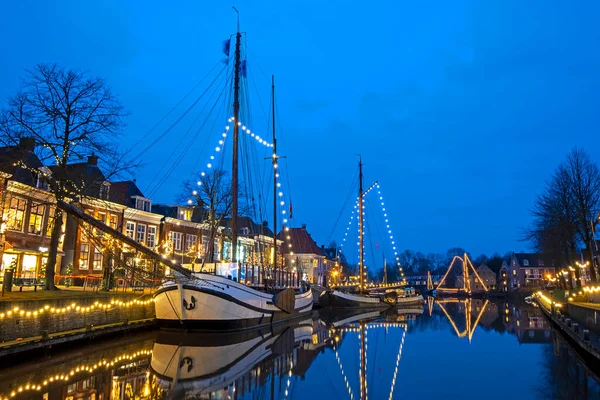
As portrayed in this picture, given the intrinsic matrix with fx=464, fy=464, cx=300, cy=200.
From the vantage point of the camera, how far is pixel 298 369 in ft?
53.1

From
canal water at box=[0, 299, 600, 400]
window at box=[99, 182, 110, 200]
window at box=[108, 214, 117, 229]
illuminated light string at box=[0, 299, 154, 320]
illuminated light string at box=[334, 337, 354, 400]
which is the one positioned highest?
window at box=[99, 182, 110, 200]

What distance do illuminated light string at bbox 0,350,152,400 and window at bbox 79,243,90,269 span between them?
23878 mm

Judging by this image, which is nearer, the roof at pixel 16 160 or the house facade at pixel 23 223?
the roof at pixel 16 160

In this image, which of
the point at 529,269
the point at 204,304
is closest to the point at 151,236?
the point at 204,304

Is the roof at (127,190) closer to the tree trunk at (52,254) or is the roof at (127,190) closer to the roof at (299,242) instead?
the tree trunk at (52,254)

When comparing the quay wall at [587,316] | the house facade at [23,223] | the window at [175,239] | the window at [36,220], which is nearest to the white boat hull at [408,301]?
the window at [175,239]

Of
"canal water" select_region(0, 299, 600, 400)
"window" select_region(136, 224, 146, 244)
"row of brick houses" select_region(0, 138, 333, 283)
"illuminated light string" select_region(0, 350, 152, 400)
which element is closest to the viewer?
"illuminated light string" select_region(0, 350, 152, 400)

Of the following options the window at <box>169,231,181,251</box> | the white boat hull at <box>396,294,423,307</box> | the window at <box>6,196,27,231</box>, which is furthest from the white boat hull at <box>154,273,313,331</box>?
the white boat hull at <box>396,294,423,307</box>

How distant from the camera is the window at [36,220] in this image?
3400 cm

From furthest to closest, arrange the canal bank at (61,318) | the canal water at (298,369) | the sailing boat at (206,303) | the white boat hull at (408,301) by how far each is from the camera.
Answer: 1. the white boat hull at (408,301)
2. the sailing boat at (206,303)
3. the canal bank at (61,318)
4. the canal water at (298,369)

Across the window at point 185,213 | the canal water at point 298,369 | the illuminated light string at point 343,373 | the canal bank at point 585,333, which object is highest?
the window at point 185,213

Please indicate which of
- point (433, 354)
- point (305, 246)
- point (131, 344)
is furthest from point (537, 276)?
point (131, 344)

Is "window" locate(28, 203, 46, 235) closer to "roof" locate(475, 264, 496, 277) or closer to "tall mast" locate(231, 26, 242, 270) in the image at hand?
"tall mast" locate(231, 26, 242, 270)

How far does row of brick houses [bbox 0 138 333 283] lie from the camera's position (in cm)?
2755
